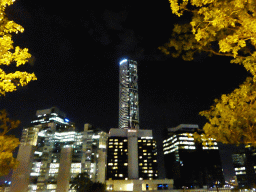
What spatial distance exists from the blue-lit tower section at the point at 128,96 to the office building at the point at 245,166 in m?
68.7

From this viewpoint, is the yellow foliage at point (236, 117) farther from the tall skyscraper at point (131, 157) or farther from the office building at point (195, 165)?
the office building at point (195, 165)

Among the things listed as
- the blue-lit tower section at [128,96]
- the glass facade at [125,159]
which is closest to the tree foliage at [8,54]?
the glass facade at [125,159]

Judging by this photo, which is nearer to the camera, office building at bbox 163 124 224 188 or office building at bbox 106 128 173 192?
office building at bbox 106 128 173 192

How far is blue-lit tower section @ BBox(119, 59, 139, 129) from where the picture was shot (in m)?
140

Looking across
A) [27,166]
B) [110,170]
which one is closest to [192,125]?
[110,170]

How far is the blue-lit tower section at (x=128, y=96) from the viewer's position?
140 metres

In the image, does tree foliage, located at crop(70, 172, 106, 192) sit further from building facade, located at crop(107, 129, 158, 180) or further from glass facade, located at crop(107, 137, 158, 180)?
glass facade, located at crop(107, 137, 158, 180)

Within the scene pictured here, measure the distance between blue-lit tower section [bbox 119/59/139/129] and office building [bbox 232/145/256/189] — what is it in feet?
225

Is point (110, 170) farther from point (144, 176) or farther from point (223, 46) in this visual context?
point (223, 46)

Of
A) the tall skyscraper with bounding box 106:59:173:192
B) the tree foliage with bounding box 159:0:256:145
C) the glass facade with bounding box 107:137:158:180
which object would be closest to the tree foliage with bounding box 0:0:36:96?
the tree foliage with bounding box 159:0:256:145

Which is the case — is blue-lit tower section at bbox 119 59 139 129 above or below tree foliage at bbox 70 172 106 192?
above

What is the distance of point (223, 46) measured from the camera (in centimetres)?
507

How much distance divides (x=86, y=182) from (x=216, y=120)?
4679cm

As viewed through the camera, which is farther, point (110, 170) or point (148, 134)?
point (148, 134)
